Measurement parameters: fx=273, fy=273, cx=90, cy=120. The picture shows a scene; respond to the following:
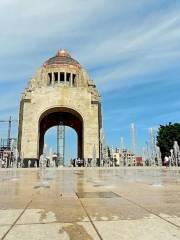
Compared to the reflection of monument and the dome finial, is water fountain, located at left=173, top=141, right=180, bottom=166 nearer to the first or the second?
the reflection of monument

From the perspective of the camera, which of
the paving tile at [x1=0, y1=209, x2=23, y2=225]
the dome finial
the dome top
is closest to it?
the paving tile at [x1=0, y1=209, x2=23, y2=225]

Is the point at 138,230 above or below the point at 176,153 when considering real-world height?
below

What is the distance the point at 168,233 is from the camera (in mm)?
2449

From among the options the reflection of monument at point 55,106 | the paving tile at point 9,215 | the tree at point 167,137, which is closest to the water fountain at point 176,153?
the tree at point 167,137

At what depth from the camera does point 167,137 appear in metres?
45.3

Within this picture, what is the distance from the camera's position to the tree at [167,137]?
Result: 44.5 meters

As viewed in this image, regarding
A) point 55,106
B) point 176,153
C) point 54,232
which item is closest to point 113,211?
point 54,232

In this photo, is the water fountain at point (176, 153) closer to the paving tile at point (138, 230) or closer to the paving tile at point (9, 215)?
the paving tile at point (9, 215)

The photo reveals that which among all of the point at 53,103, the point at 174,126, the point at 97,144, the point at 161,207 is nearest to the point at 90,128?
the point at 97,144

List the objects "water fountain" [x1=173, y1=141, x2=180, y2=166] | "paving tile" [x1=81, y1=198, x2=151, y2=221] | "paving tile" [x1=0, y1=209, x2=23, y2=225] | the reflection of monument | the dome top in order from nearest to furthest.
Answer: "paving tile" [x1=0, y1=209, x2=23, y2=225], "paving tile" [x1=81, y1=198, x2=151, y2=221], the reflection of monument, "water fountain" [x1=173, y1=141, x2=180, y2=166], the dome top

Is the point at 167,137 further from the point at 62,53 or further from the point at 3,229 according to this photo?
the point at 3,229

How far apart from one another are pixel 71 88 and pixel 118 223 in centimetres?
3346

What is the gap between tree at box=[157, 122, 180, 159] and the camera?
4450 cm

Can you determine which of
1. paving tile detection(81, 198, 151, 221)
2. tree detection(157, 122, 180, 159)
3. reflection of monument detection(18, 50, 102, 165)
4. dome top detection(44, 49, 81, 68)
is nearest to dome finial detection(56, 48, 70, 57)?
dome top detection(44, 49, 81, 68)
